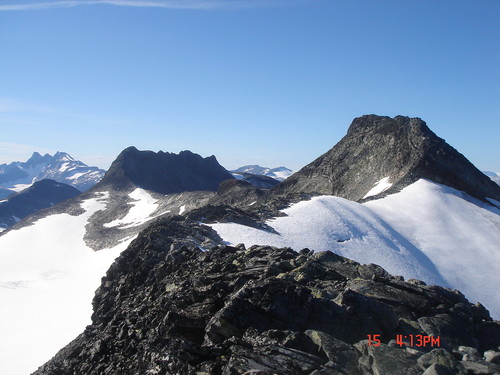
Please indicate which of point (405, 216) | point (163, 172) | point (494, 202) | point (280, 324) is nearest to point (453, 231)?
point (405, 216)

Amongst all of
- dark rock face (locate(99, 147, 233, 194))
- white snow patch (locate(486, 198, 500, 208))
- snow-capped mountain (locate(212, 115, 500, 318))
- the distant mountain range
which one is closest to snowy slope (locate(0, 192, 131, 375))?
the distant mountain range

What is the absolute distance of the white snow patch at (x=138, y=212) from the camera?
84500mm

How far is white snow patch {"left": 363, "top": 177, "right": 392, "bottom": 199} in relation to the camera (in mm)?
64500

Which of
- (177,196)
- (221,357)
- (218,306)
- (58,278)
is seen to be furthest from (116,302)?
(177,196)

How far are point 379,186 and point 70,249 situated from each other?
2176 inches

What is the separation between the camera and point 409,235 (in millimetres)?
42719

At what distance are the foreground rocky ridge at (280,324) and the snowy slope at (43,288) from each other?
17185 mm

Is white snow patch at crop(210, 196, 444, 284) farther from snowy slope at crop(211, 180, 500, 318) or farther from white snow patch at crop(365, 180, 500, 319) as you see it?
white snow patch at crop(365, 180, 500, 319)

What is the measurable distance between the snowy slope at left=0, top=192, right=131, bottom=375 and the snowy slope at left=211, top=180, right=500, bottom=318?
18.6m

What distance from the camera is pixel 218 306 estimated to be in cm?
1488

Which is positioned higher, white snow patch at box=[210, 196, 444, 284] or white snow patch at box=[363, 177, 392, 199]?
white snow patch at box=[363, 177, 392, 199]

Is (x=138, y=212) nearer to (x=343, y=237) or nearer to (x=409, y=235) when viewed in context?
(x=409, y=235)
